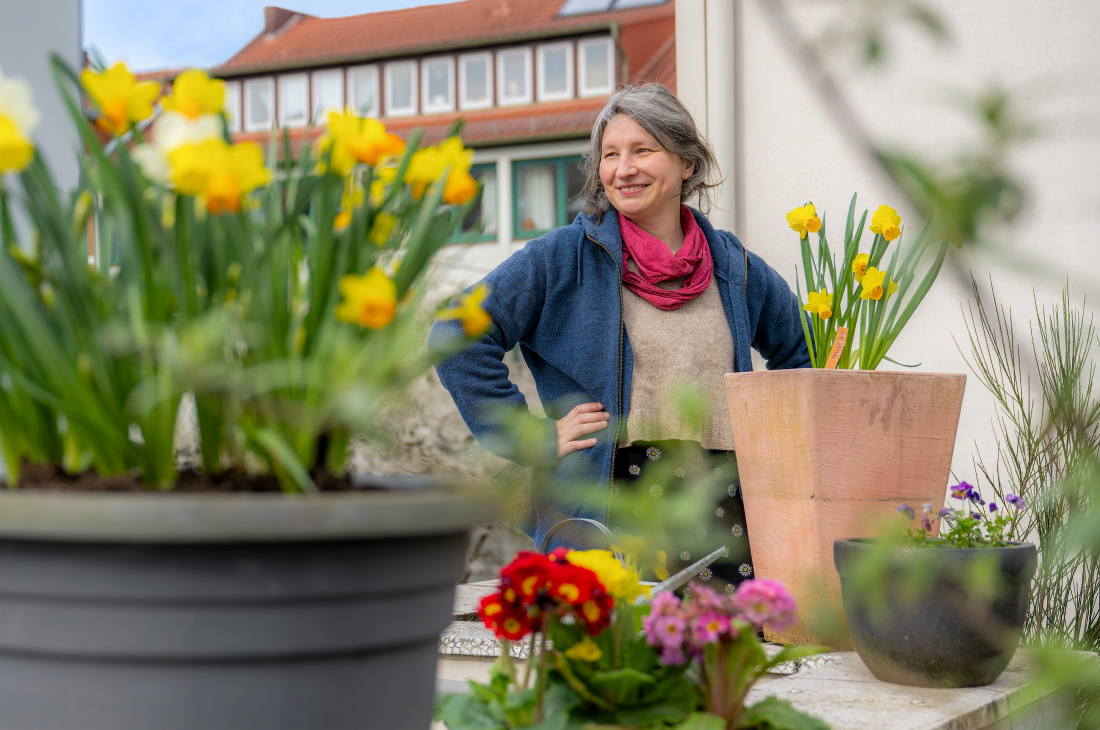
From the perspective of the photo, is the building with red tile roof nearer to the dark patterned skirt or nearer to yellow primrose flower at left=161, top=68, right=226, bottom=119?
the dark patterned skirt

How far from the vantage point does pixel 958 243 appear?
0.29m

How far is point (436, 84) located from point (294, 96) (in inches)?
121

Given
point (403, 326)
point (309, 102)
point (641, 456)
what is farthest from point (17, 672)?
point (309, 102)

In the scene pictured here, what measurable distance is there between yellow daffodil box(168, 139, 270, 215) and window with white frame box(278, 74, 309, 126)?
21304 mm

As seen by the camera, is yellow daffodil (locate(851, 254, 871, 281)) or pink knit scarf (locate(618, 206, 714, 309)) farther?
pink knit scarf (locate(618, 206, 714, 309))

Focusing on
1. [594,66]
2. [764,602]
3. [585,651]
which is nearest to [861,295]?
[764,602]

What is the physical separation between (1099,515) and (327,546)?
22.7 inches

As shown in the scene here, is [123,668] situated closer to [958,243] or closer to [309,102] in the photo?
[958,243]

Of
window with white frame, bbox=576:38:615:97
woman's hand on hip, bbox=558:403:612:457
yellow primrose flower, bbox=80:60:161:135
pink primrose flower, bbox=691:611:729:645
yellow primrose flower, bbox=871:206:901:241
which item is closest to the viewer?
yellow primrose flower, bbox=80:60:161:135

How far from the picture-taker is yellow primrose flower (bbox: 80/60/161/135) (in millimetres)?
810

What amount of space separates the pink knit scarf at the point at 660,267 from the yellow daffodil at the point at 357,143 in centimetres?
146

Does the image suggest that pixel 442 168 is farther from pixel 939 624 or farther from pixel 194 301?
pixel 939 624

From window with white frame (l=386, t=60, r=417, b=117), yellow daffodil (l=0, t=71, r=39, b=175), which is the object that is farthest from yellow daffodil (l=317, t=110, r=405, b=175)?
window with white frame (l=386, t=60, r=417, b=117)

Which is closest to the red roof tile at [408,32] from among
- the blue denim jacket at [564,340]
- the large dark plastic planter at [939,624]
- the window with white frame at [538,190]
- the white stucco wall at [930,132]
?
the window with white frame at [538,190]
